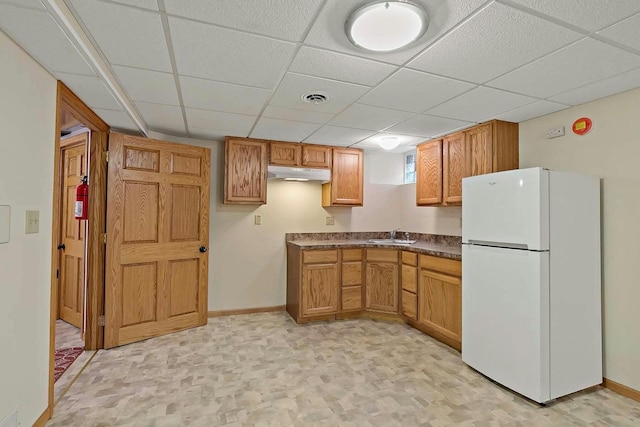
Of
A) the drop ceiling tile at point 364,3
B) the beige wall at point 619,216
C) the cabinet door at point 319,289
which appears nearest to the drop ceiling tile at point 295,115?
the drop ceiling tile at point 364,3

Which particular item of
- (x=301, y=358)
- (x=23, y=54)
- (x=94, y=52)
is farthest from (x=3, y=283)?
(x=301, y=358)

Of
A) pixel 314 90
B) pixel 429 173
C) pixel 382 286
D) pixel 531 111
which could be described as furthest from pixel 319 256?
pixel 531 111

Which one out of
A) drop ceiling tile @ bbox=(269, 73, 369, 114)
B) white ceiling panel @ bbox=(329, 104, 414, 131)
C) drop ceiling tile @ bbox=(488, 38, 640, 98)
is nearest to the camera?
drop ceiling tile @ bbox=(488, 38, 640, 98)

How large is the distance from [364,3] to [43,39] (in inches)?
62.0

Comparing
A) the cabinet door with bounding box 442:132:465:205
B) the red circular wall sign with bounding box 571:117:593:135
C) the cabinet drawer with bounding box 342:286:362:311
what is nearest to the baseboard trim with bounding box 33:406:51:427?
the cabinet drawer with bounding box 342:286:362:311

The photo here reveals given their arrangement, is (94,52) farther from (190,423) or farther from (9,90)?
(190,423)

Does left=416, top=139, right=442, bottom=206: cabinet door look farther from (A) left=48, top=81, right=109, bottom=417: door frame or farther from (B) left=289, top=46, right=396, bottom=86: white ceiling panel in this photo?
(A) left=48, top=81, right=109, bottom=417: door frame

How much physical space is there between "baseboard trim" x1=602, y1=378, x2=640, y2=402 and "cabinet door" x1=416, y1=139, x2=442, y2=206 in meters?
2.03

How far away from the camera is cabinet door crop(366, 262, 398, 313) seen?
3881mm

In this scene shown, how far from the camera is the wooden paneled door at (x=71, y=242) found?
11.3ft

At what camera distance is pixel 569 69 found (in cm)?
201

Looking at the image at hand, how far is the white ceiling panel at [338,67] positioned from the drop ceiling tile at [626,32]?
3.53ft

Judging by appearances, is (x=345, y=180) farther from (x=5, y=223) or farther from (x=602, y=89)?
(x=5, y=223)

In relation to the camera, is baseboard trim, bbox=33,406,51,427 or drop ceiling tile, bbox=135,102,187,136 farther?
drop ceiling tile, bbox=135,102,187,136
